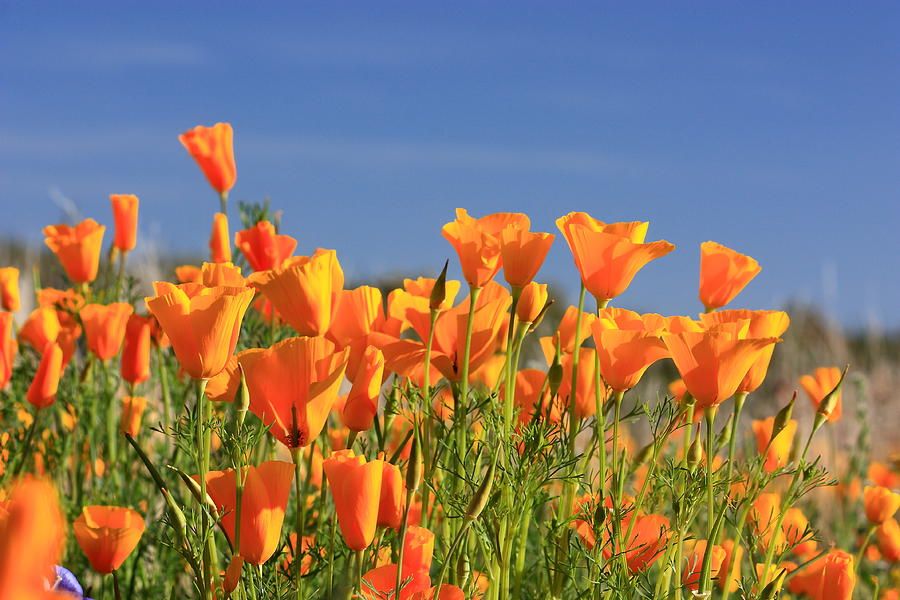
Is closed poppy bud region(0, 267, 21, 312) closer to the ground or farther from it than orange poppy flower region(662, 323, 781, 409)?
closer to the ground

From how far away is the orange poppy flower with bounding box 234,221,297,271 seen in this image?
189 cm

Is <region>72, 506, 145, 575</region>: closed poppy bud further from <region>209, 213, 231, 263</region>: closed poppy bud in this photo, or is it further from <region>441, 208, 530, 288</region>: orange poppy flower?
<region>209, 213, 231, 263</region>: closed poppy bud

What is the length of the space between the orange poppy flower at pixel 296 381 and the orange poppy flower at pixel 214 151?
1.26 meters

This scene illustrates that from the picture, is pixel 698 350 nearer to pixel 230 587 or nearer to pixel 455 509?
pixel 455 509

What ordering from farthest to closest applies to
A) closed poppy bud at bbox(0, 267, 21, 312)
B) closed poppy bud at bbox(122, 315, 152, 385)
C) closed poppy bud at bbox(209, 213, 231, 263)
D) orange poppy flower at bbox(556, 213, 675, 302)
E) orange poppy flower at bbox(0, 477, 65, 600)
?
closed poppy bud at bbox(0, 267, 21, 312), closed poppy bud at bbox(209, 213, 231, 263), closed poppy bud at bbox(122, 315, 152, 385), orange poppy flower at bbox(556, 213, 675, 302), orange poppy flower at bbox(0, 477, 65, 600)

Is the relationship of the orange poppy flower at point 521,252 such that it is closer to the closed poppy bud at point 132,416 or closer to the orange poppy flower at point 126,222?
the closed poppy bud at point 132,416

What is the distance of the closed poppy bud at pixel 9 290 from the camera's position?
8.13ft

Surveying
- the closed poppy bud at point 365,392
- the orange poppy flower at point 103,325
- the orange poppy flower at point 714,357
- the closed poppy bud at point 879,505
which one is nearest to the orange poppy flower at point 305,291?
the closed poppy bud at point 365,392

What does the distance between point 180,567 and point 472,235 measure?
3.76 ft

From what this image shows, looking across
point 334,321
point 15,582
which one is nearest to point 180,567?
point 334,321

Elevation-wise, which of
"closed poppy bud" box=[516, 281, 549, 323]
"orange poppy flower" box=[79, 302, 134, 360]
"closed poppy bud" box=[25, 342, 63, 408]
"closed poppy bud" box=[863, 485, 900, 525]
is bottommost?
"closed poppy bud" box=[863, 485, 900, 525]

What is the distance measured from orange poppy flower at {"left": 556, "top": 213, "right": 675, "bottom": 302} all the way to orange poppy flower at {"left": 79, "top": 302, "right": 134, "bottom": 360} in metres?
1.07

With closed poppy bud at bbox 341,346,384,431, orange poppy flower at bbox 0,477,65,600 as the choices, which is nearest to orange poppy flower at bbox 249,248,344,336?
closed poppy bud at bbox 341,346,384,431

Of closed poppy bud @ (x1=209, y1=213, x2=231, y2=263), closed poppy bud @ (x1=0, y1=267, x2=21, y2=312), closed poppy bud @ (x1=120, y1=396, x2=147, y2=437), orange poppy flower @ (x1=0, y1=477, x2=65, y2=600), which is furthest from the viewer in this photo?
closed poppy bud @ (x1=0, y1=267, x2=21, y2=312)
